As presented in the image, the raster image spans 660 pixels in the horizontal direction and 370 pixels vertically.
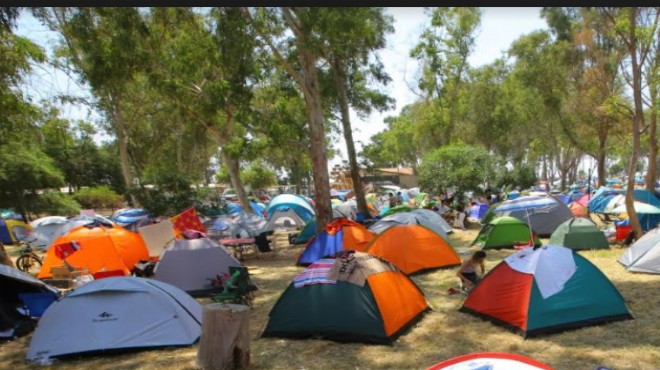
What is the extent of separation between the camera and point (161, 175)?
19391 mm

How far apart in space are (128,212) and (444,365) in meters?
21.6

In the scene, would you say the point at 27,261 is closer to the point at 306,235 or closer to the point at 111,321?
the point at 306,235

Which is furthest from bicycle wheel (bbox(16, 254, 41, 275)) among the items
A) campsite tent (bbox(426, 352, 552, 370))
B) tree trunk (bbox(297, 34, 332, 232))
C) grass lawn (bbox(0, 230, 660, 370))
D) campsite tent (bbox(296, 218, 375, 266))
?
campsite tent (bbox(426, 352, 552, 370))

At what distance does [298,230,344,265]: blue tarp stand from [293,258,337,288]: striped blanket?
468 cm

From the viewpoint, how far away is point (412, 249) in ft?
35.3

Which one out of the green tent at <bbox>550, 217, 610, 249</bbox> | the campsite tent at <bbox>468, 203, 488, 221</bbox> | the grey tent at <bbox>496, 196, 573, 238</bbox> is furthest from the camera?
the campsite tent at <bbox>468, 203, 488, 221</bbox>

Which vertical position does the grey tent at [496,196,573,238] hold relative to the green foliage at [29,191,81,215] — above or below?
below

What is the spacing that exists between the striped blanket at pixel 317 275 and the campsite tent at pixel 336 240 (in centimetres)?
458

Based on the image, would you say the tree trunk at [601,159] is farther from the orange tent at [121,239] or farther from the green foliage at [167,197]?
the orange tent at [121,239]

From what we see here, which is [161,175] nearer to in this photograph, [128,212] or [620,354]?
[128,212]

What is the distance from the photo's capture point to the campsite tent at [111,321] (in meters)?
6.45

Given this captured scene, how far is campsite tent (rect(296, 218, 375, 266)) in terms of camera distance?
38.8ft

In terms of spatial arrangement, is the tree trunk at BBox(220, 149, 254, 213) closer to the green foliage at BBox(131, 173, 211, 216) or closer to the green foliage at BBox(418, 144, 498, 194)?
the green foliage at BBox(131, 173, 211, 216)

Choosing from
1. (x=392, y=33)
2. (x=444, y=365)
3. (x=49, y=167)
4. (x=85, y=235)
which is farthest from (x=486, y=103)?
(x=444, y=365)
